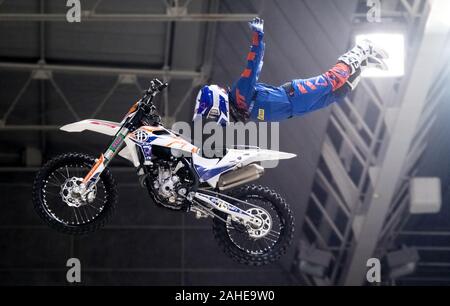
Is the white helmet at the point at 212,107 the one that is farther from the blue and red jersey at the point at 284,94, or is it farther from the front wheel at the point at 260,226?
the front wheel at the point at 260,226

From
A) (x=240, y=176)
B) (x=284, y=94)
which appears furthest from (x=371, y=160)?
(x=240, y=176)

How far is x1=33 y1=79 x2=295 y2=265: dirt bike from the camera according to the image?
10820 millimetres

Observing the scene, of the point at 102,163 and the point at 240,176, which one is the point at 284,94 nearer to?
the point at 240,176

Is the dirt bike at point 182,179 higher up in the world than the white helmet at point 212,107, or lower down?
lower down

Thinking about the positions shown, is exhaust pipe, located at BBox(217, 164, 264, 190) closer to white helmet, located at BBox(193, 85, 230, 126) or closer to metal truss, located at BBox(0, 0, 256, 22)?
white helmet, located at BBox(193, 85, 230, 126)

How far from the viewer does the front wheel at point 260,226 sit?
1100 cm

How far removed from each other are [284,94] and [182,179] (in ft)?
4.67

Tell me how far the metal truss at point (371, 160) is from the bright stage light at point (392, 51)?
0.76 feet

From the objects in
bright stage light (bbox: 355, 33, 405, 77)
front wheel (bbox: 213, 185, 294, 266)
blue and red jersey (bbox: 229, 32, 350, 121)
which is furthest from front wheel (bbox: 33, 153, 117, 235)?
bright stage light (bbox: 355, 33, 405, 77)

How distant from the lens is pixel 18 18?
14.9m

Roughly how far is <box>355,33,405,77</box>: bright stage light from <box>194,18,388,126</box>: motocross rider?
85.6 inches

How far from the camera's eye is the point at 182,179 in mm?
10906

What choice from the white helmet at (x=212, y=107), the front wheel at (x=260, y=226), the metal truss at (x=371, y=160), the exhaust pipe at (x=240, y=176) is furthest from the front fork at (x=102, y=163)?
the metal truss at (x=371, y=160)
